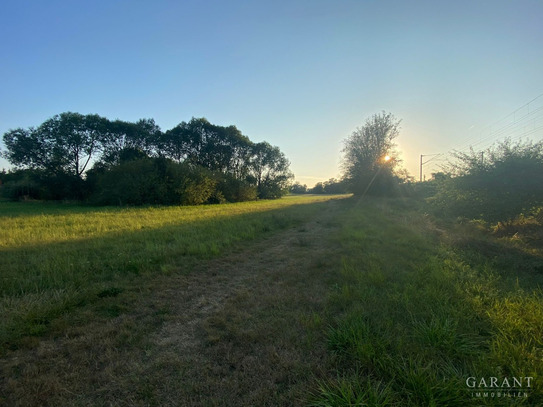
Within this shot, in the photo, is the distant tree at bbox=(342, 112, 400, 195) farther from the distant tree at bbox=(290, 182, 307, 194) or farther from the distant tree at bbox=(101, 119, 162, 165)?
the distant tree at bbox=(290, 182, 307, 194)

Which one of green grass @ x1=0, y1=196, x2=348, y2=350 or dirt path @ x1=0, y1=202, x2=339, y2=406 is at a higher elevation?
green grass @ x1=0, y1=196, x2=348, y2=350

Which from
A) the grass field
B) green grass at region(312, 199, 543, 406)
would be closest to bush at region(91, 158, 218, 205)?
the grass field

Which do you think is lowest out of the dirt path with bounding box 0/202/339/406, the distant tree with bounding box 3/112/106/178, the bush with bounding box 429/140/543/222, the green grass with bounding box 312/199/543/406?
the dirt path with bounding box 0/202/339/406

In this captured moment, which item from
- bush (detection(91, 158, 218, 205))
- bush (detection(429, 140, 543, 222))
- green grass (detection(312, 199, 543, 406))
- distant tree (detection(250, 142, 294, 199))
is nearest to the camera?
green grass (detection(312, 199, 543, 406))

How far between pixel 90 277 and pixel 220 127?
51.2m

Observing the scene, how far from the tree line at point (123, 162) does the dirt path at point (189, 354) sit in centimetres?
2985

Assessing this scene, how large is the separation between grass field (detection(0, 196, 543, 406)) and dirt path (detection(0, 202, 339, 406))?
18 mm

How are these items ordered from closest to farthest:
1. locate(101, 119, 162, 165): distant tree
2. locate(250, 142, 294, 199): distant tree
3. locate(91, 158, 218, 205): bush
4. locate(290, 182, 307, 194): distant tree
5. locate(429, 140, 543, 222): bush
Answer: locate(429, 140, 543, 222): bush
locate(91, 158, 218, 205): bush
locate(101, 119, 162, 165): distant tree
locate(250, 142, 294, 199): distant tree
locate(290, 182, 307, 194): distant tree

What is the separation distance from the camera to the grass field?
222cm

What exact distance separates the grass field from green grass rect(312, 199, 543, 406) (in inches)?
0.7

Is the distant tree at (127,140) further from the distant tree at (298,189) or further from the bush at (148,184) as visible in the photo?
the distant tree at (298,189)

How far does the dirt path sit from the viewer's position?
221cm

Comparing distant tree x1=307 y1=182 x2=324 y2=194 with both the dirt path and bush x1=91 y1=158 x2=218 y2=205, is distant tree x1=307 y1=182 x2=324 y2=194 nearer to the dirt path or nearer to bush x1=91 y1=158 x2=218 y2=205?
bush x1=91 y1=158 x2=218 y2=205

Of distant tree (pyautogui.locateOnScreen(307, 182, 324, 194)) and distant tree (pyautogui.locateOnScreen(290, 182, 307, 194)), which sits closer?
distant tree (pyautogui.locateOnScreen(307, 182, 324, 194))
